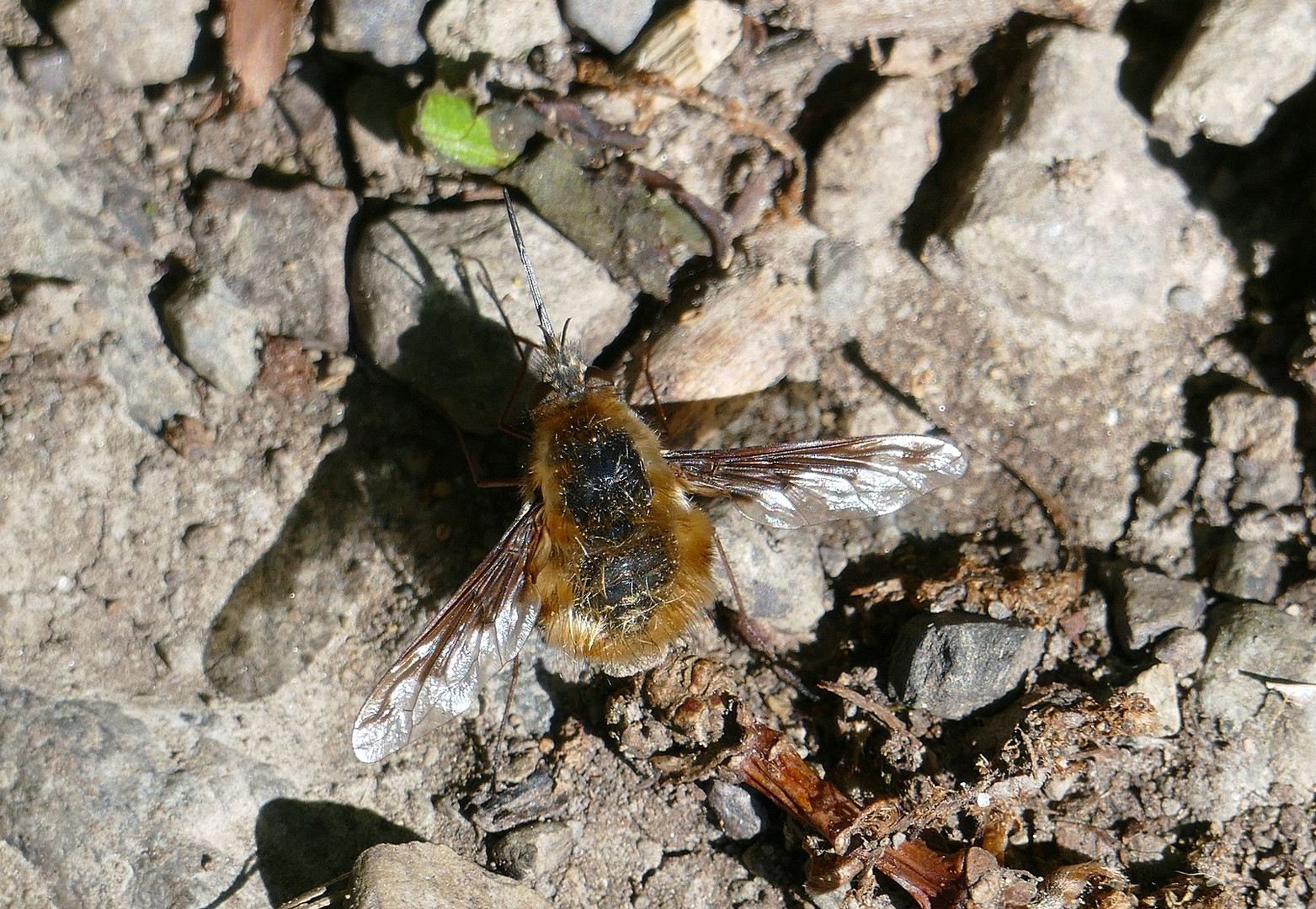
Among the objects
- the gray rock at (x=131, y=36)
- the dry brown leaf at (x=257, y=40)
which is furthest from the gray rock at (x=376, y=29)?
the gray rock at (x=131, y=36)

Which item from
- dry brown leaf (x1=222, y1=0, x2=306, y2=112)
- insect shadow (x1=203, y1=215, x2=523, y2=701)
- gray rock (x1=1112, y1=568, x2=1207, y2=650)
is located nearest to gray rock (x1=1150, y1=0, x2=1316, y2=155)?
gray rock (x1=1112, y1=568, x2=1207, y2=650)

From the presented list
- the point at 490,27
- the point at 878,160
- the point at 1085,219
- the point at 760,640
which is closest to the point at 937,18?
the point at 878,160

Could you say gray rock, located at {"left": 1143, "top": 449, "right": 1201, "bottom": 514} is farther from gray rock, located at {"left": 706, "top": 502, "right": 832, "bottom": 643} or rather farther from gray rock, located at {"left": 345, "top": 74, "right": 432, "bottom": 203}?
gray rock, located at {"left": 345, "top": 74, "right": 432, "bottom": 203}

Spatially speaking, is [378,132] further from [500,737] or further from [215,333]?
[500,737]

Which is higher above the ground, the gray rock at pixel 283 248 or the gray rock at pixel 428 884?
the gray rock at pixel 283 248

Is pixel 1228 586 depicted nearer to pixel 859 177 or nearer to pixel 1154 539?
pixel 1154 539

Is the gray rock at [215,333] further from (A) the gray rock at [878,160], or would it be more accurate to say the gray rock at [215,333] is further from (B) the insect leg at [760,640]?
(A) the gray rock at [878,160]
